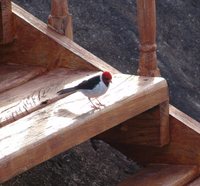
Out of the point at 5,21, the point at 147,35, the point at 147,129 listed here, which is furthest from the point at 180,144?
the point at 5,21

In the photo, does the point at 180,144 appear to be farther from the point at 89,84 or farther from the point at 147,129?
the point at 89,84

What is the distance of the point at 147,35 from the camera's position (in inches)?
125

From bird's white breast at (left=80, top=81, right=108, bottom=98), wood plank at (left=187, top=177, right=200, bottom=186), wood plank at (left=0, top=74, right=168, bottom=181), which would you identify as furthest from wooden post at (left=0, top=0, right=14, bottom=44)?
wood plank at (left=187, top=177, right=200, bottom=186)

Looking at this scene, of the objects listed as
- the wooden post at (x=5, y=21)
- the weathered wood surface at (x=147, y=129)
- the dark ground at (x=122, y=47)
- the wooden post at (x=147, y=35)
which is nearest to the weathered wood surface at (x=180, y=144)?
the weathered wood surface at (x=147, y=129)

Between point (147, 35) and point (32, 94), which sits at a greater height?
point (147, 35)

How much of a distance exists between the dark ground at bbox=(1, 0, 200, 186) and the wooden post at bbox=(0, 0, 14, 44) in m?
0.60

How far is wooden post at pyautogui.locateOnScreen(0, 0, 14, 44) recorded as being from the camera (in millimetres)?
3307

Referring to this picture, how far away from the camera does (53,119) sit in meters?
2.62

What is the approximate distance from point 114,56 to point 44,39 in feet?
3.84

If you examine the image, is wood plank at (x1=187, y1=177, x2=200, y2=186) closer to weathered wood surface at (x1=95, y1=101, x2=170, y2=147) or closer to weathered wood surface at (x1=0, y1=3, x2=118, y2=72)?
weathered wood surface at (x1=95, y1=101, x2=170, y2=147)

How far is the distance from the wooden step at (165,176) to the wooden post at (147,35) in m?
0.39

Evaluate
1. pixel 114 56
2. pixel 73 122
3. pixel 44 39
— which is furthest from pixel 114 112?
pixel 114 56

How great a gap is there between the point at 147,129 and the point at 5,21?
0.76 m

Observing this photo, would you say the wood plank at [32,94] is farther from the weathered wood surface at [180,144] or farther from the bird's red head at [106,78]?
the weathered wood surface at [180,144]
